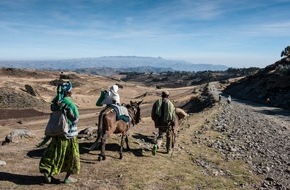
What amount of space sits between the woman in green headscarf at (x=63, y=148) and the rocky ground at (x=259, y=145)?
7.78m

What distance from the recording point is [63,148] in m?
10.9

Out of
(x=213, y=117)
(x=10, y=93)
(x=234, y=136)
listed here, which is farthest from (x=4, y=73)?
(x=234, y=136)

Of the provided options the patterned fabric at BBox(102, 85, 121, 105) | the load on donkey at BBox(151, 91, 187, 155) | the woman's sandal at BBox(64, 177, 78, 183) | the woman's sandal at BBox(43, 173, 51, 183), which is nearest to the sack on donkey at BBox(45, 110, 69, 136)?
the woman's sandal at BBox(43, 173, 51, 183)

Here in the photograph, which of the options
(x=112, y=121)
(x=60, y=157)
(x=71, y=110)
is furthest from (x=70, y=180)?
(x=112, y=121)

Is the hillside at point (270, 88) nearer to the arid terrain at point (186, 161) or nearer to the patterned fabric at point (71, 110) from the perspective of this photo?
the arid terrain at point (186, 161)

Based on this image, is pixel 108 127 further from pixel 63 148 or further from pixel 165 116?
pixel 165 116

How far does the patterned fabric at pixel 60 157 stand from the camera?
10766mm

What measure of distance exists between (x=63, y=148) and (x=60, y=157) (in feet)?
0.93

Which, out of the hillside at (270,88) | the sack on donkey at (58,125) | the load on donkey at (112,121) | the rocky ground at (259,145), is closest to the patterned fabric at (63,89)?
the sack on donkey at (58,125)

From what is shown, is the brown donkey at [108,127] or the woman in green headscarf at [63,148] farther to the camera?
the brown donkey at [108,127]

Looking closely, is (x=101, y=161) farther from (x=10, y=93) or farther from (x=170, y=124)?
(x=10, y=93)

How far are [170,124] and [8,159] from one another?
706 centimetres

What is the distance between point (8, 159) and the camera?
44.9 feet

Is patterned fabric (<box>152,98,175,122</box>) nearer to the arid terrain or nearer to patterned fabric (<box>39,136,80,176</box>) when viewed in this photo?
the arid terrain
